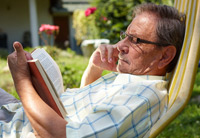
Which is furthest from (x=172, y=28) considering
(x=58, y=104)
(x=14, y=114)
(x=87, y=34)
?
(x=87, y=34)

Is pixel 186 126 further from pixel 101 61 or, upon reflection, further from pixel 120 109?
pixel 120 109

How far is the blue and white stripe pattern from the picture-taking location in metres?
1.41

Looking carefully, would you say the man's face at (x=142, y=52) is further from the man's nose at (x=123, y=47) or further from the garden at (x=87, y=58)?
the garden at (x=87, y=58)

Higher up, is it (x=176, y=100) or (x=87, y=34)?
(x=176, y=100)

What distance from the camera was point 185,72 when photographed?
182cm

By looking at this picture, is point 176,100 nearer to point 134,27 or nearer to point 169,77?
point 169,77

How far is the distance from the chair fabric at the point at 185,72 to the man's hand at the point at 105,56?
452mm

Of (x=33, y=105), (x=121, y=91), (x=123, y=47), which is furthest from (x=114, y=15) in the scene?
(x=33, y=105)

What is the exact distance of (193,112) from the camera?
12.3 ft

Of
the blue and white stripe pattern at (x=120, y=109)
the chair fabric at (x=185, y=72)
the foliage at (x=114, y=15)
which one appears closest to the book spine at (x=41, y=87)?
the blue and white stripe pattern at (x=120, y=109)

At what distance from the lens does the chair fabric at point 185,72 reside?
1.64 meters

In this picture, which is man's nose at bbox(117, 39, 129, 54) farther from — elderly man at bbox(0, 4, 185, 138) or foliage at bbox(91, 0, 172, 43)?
foliage at bbox(91, 0, 172, 43)

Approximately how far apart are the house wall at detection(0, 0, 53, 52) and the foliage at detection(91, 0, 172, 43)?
24.8 feet

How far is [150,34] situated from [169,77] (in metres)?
0.37
